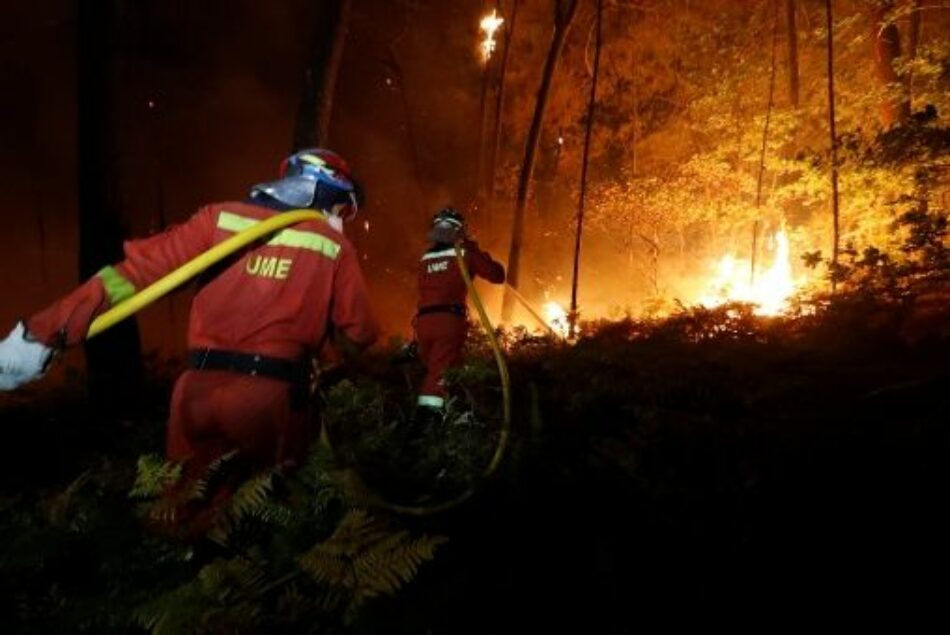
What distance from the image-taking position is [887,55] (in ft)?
47.2

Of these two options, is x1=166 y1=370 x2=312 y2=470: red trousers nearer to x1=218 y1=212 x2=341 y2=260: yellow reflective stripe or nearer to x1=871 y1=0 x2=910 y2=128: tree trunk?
x1=218 y1=212 x2=341 y2=260: yellow reflective stripe

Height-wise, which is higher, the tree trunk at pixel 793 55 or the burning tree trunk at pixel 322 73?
the tree trunk at pixel 793 55

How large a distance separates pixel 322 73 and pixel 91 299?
8.60m

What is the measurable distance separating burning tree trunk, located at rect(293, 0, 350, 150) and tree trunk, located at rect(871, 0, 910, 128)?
10.2m

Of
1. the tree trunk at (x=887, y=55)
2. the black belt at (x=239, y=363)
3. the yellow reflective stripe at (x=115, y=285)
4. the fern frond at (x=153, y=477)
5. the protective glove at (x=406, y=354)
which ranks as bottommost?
the fern frond at (x=153, y=477)

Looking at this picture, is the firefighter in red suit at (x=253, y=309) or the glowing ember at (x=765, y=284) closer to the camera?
the firefighter in red suit at (x=253, y=309)

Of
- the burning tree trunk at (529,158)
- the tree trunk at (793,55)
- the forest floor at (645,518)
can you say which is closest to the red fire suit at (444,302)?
the forest floor at (645,518)

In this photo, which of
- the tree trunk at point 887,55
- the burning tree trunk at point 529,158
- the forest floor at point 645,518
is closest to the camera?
the forest floor at point 645,518

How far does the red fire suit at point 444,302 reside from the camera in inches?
287

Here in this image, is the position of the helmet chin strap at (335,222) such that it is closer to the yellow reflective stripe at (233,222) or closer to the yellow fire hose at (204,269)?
the yellow fire hose at (204,269)

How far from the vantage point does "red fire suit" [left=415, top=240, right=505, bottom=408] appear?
7293mm

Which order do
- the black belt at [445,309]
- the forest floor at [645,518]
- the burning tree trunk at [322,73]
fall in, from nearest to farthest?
the forest floor at [645,518]
the black belt at [445,309]
the burning tree trunk at [322,73]

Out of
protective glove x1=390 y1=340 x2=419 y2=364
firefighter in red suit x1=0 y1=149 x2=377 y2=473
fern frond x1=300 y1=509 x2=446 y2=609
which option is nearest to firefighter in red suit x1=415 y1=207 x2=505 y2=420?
protective glove x1=390 y1=340 x2=419 y2=364

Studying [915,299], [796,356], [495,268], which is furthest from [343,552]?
[915,299]
